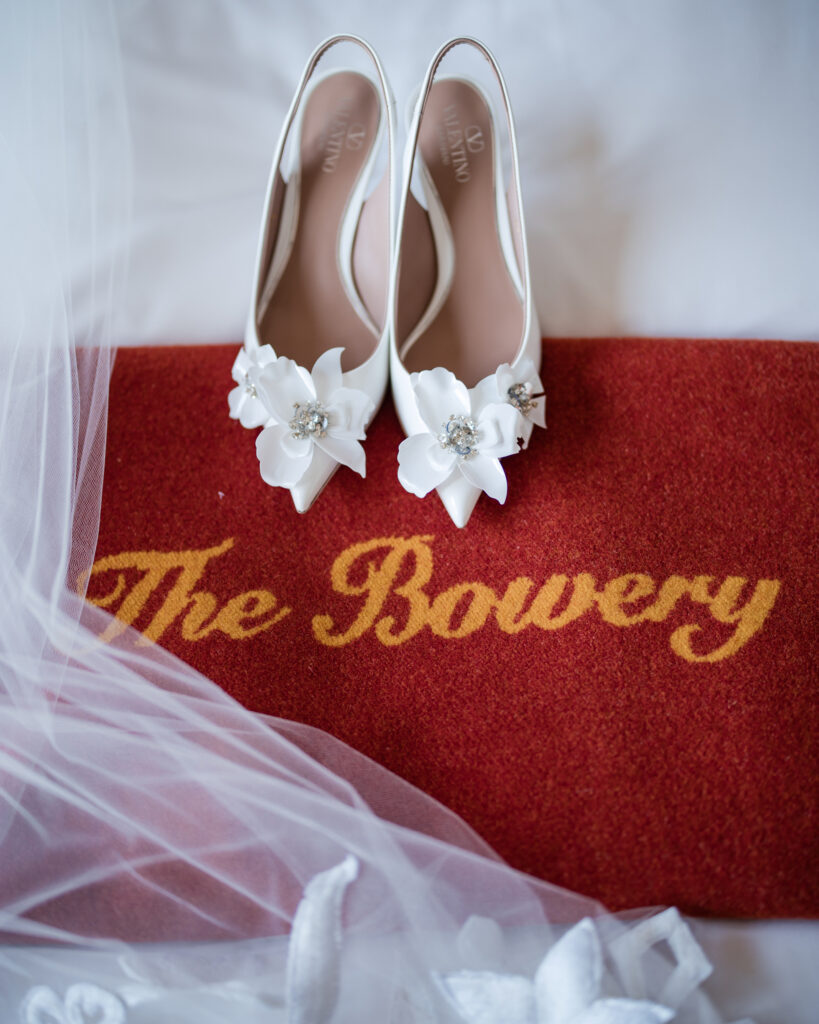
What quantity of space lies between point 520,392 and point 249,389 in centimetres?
34

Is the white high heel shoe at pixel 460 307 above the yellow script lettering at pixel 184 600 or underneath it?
above

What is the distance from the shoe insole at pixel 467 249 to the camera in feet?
3.21

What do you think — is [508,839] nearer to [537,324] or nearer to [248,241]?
[537,324]

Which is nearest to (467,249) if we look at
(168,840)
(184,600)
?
(184,600)

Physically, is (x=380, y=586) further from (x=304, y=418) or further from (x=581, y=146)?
(x=581, y=146)

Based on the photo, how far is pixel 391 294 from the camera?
918 mm

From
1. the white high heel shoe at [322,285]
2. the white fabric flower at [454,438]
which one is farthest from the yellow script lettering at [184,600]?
the white fabric flower at [454,438]

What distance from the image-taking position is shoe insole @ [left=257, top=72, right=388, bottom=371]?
0.99 meters

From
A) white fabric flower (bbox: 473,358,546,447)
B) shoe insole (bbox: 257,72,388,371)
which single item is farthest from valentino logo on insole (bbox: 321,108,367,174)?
white fabric flower (bbox: 473,358,546,447)

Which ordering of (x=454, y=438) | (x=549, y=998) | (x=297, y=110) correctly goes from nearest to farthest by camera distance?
(x=549, y=998) < (x=454, y=438) < (x=297, y=110)

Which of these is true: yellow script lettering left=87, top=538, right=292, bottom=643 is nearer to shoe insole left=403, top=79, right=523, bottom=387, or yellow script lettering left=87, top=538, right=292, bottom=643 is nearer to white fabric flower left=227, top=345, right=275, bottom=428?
white fabric flower left=227, top=345, right=275, bottom=428

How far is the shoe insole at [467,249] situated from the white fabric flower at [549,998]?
687 millimetres

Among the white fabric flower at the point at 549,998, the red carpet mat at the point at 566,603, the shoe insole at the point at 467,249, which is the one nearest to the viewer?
the white fabric flower at the point at 549,998

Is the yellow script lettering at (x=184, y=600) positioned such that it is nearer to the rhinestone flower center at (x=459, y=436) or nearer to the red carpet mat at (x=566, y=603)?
the red carpet mat at (x=566, y=603)
